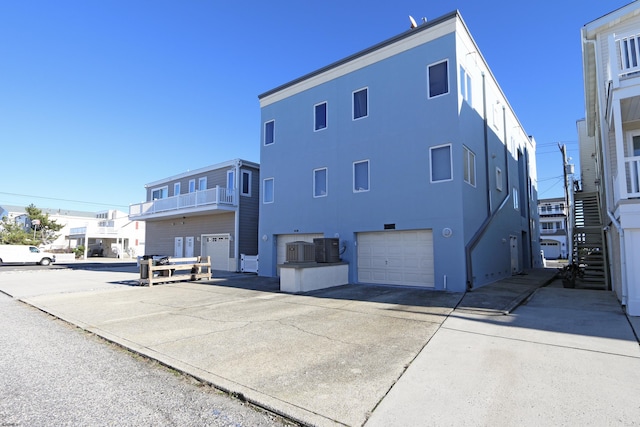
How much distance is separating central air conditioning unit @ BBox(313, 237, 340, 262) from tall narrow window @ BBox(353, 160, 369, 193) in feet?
7.42

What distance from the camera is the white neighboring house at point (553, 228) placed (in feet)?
145

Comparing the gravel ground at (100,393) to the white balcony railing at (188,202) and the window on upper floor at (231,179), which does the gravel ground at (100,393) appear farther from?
the window on upper floor at (231,179)

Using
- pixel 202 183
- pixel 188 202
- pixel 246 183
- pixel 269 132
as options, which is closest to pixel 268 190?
pixel 269 132

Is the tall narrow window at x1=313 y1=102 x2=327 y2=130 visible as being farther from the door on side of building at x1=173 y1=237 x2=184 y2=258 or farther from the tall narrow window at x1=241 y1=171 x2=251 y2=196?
the door on side of building at x1=173 y1=237 x2=184 y2=258

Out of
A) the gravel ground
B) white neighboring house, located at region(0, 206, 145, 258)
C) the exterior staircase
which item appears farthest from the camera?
white neighboring house, located at region(0, 206, 145, 258)

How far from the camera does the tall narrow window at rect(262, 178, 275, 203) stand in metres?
16.6

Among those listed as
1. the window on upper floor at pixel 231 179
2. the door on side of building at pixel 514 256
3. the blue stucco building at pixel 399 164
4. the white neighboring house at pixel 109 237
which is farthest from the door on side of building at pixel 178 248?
the white neighboring house at pixel 109 237

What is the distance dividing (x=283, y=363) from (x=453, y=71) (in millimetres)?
10716

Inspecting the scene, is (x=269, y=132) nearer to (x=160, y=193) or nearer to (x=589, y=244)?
(x=160, y=193)

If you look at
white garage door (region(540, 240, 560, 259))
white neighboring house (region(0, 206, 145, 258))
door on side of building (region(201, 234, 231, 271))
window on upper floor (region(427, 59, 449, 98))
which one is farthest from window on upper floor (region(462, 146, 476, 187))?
white neighboring house (region(0, 206, 145, 258))

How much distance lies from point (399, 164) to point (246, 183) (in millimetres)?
10934

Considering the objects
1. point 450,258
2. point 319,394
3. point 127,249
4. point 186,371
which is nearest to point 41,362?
point 186,371

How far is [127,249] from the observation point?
46125mm

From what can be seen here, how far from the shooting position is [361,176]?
13398 mm
